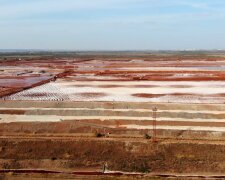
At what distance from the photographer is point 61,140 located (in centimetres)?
1480

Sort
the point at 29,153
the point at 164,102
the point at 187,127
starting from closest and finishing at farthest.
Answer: the point at 29,153 → the point at 187,127 → the point at 164,102

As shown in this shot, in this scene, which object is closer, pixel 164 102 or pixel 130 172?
pixel 130 172

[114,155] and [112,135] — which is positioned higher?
[112,135]

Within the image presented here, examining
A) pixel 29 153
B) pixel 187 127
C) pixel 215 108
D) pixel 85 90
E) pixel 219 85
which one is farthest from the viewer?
pixel 219 85

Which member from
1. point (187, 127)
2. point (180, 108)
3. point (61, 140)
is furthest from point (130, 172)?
point (180, 108)

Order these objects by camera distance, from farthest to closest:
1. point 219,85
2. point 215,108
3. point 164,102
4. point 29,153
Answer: point 219,85 < point 164,102 < point 215,108 < point 29,153

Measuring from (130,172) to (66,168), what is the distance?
2.10m

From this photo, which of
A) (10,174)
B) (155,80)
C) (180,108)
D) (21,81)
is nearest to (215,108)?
(180,108)

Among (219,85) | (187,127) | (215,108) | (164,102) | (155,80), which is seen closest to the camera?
(187,127)

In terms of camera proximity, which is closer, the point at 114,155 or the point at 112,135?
the point at 114,155

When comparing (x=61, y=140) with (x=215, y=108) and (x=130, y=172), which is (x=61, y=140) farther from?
(x=215, y=108)

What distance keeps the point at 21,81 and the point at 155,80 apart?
10.9 metres

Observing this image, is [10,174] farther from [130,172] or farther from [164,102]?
[164,102]

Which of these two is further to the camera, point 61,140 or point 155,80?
point 155,80
